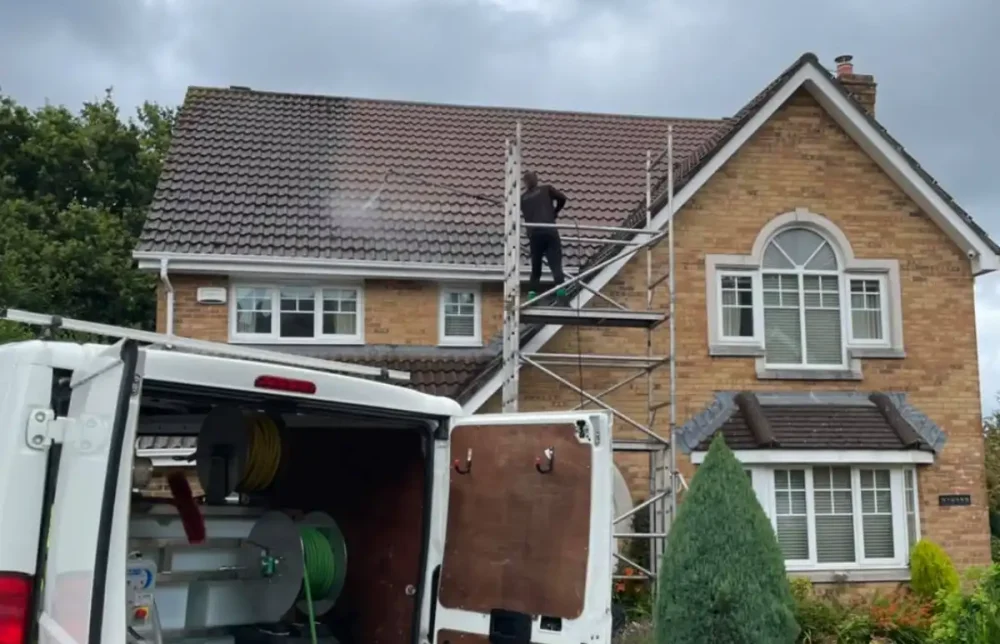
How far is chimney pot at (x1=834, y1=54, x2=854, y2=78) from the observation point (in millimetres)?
17375

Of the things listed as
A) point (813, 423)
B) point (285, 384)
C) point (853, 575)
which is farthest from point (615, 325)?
point (285, 384)

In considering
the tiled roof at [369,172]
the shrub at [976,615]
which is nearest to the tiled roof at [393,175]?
the tiled roof at [369,172]

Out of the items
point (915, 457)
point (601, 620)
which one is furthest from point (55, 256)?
point (601, 620)

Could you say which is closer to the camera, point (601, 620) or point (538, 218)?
point (601, 620)

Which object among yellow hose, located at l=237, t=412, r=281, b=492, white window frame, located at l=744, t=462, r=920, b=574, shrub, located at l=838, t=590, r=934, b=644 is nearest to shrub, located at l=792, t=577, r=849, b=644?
shrub, located at l=838, t=590, r=934, b=644

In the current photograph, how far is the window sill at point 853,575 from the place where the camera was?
1312cm

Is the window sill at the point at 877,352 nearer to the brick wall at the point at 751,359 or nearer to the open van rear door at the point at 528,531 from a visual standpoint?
the brick wall at the point at 751,359

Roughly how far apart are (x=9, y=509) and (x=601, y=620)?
2234 millimetres

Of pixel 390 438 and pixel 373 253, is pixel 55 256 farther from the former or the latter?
pixel 390 438

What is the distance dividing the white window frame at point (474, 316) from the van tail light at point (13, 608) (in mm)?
11646

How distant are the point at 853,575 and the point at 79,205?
909 inches

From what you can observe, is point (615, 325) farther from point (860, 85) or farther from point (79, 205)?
point (79, 205)

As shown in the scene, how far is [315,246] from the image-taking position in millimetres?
14445

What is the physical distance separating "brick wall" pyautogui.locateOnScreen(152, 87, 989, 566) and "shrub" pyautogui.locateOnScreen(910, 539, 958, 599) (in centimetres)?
52
